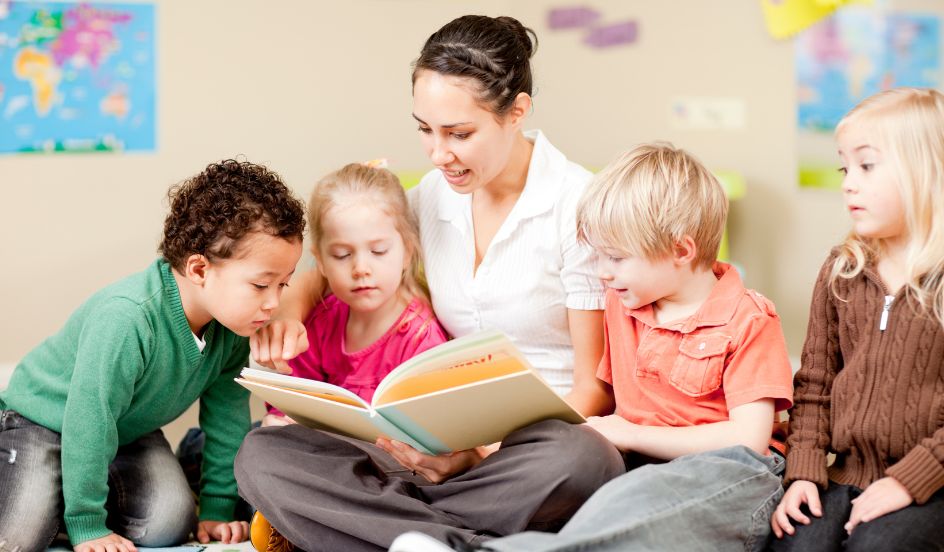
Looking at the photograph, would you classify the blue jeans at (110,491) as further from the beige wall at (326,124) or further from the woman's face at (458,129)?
the woman's face at (458,129)

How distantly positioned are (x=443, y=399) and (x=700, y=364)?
39 cm

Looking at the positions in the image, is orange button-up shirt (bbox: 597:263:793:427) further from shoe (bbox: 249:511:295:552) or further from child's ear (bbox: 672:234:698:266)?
shoe (bbox: 249:511:295:552)

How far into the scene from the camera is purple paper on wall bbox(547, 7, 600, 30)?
2.27m

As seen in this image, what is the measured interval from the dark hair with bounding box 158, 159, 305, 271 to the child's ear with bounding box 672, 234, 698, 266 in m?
0.58

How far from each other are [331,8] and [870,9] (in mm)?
1105

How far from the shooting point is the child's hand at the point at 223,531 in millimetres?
1728

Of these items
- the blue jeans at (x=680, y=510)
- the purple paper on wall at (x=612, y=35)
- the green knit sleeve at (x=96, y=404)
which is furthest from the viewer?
the purple paper on wall at (x=612, y=35)

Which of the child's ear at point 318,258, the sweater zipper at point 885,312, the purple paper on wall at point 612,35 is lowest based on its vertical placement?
the child's ear at point 318,258

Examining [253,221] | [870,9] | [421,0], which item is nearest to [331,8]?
[421,0]

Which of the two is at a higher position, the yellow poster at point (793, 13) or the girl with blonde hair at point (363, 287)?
the yellow poster at point (793, 13)

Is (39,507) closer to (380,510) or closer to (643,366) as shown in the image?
(380,510)

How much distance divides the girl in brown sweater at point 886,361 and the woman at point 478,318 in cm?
28

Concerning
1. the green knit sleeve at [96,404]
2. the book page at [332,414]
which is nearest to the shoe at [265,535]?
the book page at [332,414]

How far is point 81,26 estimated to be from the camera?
2111 mm
